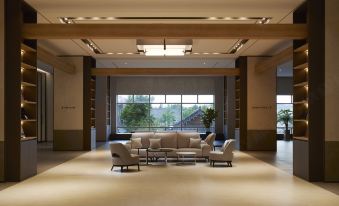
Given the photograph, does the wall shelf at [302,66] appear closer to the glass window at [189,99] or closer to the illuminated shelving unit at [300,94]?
the illuminated shelving unit at [300,94]

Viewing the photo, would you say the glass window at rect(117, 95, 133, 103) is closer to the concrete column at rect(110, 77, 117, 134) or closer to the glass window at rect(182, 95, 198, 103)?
the concrete column at rect(110, 77, 117, 134)

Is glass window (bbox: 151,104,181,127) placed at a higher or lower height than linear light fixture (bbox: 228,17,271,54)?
lower

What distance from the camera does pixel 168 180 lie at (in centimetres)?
1012

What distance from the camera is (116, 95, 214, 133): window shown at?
27359 mm

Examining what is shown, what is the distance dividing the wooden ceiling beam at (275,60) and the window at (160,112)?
9.79 m

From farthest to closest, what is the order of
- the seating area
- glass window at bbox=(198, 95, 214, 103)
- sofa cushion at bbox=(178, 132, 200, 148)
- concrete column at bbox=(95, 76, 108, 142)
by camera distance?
1. glass window at bbox=(198, 95, 214, 103)
2. concrete column at bbox=(95, 76, 108, 142)
3. sofa cushion at bbox=(178, 132, 200, 148)
4. the seating area

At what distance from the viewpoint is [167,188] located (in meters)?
8.97

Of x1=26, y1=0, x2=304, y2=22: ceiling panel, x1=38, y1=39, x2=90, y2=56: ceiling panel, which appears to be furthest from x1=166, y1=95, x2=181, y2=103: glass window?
x1=26, y1=0, x2=304, y2=22: ceiling panel

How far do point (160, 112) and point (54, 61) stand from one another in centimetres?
1317

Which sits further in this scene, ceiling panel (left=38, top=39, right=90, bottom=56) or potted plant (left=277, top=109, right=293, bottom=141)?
potted plant (left=277, top=109, right=293, bottom=141)

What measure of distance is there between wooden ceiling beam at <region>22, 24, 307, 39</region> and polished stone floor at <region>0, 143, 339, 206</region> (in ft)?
10.4

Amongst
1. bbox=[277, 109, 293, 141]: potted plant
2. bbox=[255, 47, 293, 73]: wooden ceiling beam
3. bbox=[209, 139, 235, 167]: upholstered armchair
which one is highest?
bbox=[255, 47, 293, 73]: wooden ceiling beam

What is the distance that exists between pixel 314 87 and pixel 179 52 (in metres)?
5.46

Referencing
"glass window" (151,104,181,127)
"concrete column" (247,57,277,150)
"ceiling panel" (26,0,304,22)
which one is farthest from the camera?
"glass window" (151,104,181,127)
